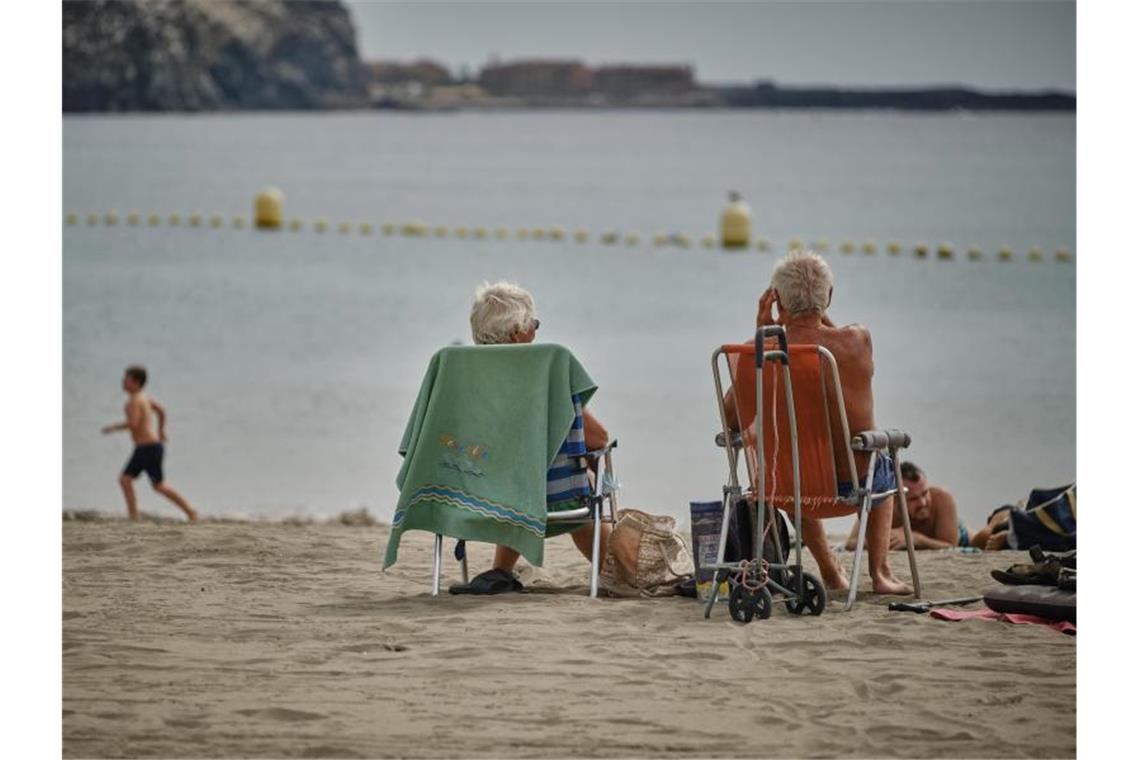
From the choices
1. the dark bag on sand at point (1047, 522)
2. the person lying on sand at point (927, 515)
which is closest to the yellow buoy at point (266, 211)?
the person lying on sand at point (927, 515)

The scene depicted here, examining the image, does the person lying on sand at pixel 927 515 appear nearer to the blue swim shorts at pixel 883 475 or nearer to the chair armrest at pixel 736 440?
the blue swim shorts at pixel 883 475

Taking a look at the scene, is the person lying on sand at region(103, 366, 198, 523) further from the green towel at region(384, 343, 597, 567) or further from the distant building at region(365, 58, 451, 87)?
the distant building at region(365, 58, 451, 87)

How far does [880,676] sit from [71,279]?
1938cm

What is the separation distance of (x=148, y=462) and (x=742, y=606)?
520 centimetres

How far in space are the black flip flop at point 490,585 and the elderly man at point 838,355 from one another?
843 mm

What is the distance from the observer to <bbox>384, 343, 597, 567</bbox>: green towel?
518cm

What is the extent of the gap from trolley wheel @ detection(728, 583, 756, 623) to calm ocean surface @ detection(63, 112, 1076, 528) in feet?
15.3

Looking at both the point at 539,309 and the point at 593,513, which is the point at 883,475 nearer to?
the point at 593,513

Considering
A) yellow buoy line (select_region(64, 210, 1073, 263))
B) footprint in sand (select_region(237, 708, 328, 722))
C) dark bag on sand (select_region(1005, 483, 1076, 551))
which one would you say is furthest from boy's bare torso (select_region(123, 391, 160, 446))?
yellow buoy line (select_region(64, 210, 1073, 263))

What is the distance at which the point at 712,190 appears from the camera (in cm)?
4750

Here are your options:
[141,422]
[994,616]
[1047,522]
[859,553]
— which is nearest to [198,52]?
[141,422]

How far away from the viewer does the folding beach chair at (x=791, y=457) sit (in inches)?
192

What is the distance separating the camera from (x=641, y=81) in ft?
105
